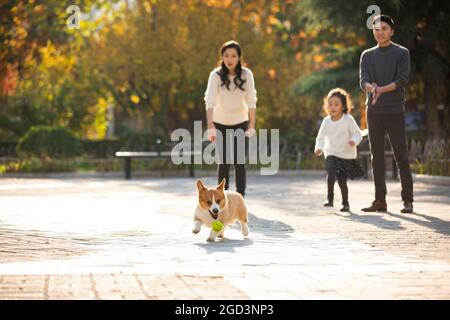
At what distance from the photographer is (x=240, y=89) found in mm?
12805

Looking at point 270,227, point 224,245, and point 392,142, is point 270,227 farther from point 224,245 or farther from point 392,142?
point 392,142

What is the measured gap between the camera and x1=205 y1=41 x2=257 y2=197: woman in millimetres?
12703

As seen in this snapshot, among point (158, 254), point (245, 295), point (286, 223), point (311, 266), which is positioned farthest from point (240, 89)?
point (245, 295)

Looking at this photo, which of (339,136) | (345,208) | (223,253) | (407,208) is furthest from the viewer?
(339,136)

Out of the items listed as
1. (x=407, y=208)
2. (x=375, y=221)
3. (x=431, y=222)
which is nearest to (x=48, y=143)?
(x=407, y=208)

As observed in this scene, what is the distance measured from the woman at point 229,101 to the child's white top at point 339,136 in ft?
3.93

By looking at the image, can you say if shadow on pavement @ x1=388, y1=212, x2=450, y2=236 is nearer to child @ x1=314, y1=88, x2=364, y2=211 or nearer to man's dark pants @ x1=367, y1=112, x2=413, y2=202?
man's dark pants @ x1=367, y1=112, x2=413, y2=202

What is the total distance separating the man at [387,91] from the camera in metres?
12.4

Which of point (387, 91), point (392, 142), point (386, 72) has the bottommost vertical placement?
point (392, 142)

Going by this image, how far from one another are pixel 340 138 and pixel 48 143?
17.9 meters

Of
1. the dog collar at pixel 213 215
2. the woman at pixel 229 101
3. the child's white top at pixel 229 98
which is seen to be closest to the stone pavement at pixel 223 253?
the dog collar at pixel 213 215

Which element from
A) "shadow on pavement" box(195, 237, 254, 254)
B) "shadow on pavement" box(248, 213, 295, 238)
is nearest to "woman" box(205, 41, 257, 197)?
"shadow on pavement" box(248, 213, 295, 238)

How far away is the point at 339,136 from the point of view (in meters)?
13.6

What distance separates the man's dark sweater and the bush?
18611 mm
